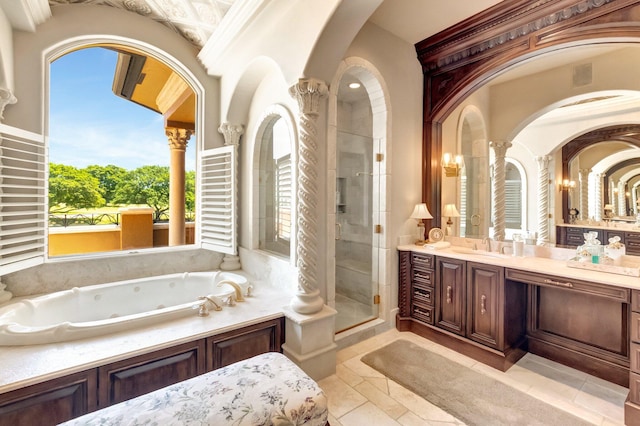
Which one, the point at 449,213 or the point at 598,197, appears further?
the point at 449,213

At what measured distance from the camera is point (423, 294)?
Answer: 294 cm

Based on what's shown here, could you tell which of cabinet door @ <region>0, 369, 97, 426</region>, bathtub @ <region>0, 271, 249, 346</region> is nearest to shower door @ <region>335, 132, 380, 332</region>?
bathtub @ <region>0, 271, 249, 346</region>

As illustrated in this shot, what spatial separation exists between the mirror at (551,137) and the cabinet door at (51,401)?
3.37m

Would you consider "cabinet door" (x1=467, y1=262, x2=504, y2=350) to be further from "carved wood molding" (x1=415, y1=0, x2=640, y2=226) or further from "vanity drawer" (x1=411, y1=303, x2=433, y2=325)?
"carved wood molding" (x1=415, y1=0, x2=640, y2=226)

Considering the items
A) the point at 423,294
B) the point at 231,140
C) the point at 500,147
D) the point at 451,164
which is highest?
the point at 231,140

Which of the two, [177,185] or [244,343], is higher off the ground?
[177,185]

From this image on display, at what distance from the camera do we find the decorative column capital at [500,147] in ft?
9.83

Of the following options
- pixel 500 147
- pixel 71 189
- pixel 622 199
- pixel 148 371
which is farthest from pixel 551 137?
pixel 71 189

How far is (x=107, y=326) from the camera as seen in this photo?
6.20 ft

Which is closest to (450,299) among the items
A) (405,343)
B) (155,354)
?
(405,343)

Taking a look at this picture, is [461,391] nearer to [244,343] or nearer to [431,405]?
[431,405]

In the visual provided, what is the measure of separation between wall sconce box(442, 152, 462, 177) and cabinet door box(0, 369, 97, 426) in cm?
346

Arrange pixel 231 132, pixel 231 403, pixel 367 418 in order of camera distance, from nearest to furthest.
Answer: pixel 231 403 < pixel 367 418 < pixel 231 132

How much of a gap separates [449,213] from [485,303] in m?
1.06
